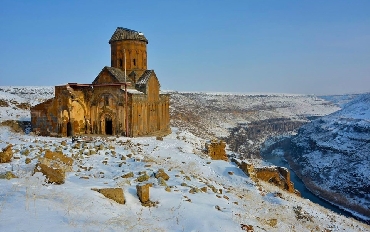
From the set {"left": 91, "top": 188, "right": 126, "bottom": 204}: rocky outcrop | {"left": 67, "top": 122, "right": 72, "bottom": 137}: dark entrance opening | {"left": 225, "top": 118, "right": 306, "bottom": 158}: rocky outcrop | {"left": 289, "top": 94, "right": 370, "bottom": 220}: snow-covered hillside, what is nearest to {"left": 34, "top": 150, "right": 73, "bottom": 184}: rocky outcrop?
{"left": 91, "top": 188, "right": 126, "bottom": 204}: rocky outcrop

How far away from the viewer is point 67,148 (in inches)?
597

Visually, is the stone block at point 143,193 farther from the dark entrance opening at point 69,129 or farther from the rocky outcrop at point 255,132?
the rocky outcrop at point 255,132

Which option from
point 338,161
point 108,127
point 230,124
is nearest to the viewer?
point 108,127

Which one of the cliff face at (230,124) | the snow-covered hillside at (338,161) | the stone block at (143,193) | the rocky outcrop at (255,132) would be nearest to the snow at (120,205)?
the stone block at (143,193)

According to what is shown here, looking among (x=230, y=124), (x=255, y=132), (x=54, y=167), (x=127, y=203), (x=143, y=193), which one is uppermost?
(x=54, y=167)

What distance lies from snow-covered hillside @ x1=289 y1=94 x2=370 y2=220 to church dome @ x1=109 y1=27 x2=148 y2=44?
3007 cm

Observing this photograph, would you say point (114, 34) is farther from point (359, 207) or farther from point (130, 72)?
point (359, 207)

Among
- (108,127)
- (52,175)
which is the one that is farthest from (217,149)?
(52,175)

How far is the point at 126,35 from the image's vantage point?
1025 inches

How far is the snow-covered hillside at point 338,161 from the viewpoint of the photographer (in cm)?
3906

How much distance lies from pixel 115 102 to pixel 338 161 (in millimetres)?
44398

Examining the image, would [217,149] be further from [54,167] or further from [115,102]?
[54,167]

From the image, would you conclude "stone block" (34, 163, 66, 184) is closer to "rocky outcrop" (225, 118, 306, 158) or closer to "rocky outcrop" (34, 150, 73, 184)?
"rocky outcrop" (34, 150, 73, 184)

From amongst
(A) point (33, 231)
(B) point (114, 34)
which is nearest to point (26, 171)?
(A) point (33, 231)
